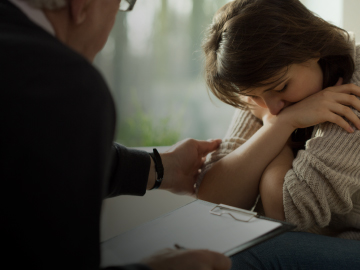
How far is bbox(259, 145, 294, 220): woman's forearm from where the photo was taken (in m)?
0.91

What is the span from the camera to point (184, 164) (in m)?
1.14

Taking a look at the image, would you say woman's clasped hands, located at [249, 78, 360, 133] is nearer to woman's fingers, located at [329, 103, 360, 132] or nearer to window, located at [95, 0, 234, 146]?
woman's fingers, located at [329, 103, 360, 132]

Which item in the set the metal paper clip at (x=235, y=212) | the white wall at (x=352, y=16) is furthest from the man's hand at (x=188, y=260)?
the white wall at (x=352, y=16)

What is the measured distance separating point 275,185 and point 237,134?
0.99ft

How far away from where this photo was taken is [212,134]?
6.83 ft

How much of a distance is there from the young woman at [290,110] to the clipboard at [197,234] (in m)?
0.27

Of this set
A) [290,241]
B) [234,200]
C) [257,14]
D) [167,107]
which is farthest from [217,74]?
[167,107]

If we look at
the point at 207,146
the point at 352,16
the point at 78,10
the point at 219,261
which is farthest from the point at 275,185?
the point at 352,16

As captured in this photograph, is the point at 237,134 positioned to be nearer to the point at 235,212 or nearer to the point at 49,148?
the point at 235,212

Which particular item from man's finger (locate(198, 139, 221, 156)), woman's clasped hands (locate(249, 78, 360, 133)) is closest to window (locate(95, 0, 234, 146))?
man's finger (locate(198, 139, 221, 156))

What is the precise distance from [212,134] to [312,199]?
125 cm

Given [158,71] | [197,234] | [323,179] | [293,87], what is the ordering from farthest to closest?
[158,71]
[293,87]
[323,179]
[197,234]

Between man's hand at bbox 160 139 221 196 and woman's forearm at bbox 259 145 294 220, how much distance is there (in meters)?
0.26

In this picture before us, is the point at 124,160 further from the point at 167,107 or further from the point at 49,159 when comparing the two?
the point at 167,107
